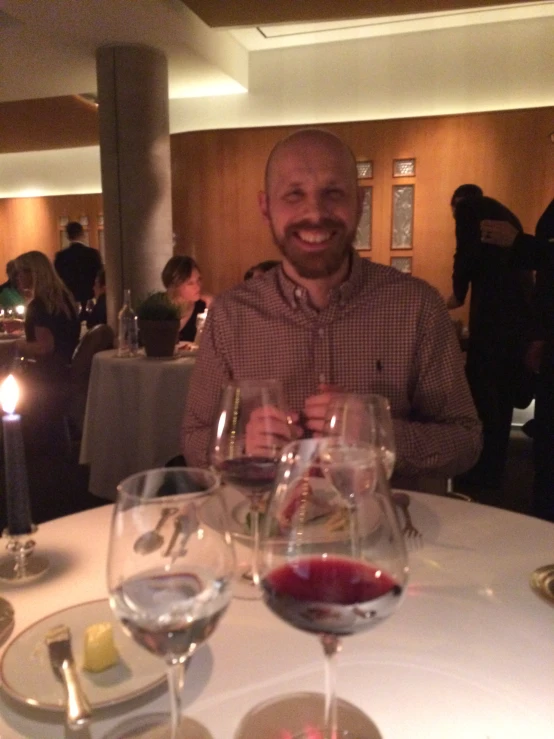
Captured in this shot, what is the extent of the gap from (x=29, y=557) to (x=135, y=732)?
0.39m

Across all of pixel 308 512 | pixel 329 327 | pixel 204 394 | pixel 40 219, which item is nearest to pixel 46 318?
pixel 204 394

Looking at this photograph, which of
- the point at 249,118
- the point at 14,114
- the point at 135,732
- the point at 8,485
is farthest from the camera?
the point at 14,114

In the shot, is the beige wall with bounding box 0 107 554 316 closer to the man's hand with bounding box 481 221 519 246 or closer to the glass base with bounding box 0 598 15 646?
the man's hand with bounding box 481 221 519 246

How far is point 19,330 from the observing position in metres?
4.85

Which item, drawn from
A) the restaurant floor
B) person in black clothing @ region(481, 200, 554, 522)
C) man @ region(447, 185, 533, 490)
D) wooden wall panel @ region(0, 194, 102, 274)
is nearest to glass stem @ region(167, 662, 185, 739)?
person in black clothing @ region(481, 200, 554, 522)

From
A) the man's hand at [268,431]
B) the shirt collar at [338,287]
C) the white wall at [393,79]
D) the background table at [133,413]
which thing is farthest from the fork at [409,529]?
the white wall at [393,79]

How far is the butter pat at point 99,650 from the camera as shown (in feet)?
2.04

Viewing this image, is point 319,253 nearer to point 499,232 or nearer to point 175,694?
point 175,694

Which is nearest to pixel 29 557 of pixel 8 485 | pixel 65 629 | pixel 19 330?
pixel 8 485

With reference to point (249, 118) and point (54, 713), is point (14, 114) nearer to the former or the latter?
point (249, 118)

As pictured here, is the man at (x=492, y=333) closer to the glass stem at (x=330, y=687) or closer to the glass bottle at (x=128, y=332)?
the glass bottle at (x=128, y=332)

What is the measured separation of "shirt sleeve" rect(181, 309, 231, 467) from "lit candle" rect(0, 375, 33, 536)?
0.55 m

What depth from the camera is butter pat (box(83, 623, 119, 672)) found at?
62 cm

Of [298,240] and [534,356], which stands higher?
[298,240]
